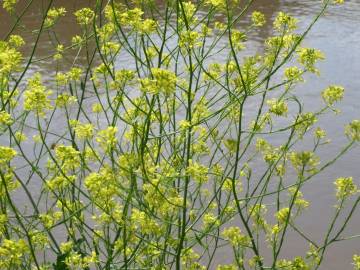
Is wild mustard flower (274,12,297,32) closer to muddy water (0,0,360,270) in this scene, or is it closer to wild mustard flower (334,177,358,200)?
wild mustard flower (334,177,358,200)

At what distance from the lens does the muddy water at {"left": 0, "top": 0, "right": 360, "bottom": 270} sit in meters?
3.49

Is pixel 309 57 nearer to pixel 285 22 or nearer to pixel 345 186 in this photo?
pixel 285 22

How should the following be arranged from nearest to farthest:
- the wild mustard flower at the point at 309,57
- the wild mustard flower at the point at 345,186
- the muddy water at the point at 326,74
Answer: the wild mustard flower at the point at 309,57, the wild mustard flower at the point at 345,186, the muddy water at the point at 326,74

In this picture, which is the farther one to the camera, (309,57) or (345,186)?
(345,186)

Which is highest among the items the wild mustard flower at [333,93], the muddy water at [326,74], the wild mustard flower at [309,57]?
the muddy water at [326,74]

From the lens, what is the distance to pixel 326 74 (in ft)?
18.8

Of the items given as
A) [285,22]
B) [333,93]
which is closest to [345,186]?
[333,93]

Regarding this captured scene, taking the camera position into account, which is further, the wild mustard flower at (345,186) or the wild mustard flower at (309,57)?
the wild mustard flower at (345,186)

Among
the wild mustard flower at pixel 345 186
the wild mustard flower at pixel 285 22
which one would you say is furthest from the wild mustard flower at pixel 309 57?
the wild mustard flower at pixel 345 186

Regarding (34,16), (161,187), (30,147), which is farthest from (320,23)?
(161,187)

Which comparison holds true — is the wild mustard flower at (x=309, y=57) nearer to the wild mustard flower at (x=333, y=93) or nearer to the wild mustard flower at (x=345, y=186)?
the wild mustard flower at (x=333, y=93)

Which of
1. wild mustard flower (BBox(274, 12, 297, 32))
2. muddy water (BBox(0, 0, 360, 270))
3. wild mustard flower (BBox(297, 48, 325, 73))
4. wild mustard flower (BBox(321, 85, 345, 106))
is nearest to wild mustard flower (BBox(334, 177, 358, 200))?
wild mustard flower (BBox(321, 85, 345, 106))

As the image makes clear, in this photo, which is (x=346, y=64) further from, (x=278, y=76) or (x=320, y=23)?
(x=320, y=23)

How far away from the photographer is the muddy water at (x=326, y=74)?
349cm
